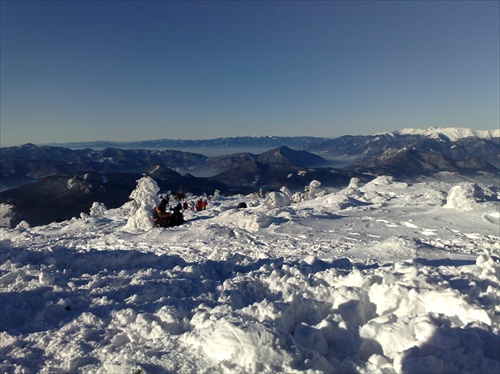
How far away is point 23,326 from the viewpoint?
635cm

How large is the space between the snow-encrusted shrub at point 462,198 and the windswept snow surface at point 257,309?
16.3 ft

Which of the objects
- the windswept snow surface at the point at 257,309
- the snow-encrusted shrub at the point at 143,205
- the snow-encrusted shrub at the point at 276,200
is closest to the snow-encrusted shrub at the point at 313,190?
the snow-encrusted shrub at the point at 276,200

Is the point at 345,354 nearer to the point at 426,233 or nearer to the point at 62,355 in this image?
the point at 62,355

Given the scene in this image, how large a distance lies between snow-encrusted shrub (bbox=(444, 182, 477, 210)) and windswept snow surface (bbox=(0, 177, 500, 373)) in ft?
16.3

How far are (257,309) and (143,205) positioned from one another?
56.2 feet

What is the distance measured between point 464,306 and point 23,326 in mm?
7892

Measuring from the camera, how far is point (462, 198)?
19.3 m

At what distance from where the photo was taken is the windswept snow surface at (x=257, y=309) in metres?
4.62

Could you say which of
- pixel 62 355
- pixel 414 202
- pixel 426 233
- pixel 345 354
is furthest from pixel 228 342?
pixel 414 202

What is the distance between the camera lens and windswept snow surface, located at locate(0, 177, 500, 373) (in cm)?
462

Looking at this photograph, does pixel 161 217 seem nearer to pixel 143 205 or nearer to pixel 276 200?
pixel 143 205

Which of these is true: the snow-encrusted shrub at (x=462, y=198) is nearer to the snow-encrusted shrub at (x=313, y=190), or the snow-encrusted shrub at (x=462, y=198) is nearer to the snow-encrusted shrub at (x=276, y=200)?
the snow-encrusted shrub at (x=276, y=200)

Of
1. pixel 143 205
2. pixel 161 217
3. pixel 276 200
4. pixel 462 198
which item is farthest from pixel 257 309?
pixel 276 200

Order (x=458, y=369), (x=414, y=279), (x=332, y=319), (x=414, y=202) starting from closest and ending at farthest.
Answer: (x=458, y=369) → (x=332, y=319) → (x=414, y=279) → (x=414, y=202)
